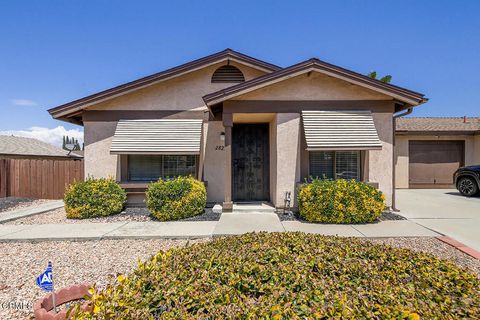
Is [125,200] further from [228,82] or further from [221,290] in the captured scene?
[221,290]

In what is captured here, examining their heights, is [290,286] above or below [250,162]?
below

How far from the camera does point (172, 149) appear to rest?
27.4 ft

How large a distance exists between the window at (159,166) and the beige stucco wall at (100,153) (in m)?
0.68

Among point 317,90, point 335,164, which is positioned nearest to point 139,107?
point 317,90

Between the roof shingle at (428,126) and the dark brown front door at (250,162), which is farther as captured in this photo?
the roof shingle at (428,126)

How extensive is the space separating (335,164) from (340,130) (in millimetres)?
1161

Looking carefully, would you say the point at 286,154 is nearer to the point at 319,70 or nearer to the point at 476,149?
the point at 319,70

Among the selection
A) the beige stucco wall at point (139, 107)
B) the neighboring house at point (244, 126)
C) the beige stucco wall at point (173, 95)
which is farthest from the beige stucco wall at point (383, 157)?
the beige stucco wall at point (173, 95)

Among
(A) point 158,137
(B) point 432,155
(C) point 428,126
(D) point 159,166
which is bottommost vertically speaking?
(D) point 159,166

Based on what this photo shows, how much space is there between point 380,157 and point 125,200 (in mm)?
8912

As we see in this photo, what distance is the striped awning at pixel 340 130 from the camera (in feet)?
23.6

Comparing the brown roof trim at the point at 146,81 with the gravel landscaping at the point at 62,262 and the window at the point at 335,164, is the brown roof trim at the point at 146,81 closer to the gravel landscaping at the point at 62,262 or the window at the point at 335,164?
the window at the point at 335,164

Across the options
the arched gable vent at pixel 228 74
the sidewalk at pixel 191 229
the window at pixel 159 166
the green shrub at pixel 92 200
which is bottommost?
the sidewalk at pixel 191 229

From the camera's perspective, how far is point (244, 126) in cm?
957
